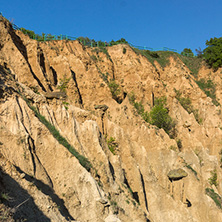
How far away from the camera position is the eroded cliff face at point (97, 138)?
14.7 m

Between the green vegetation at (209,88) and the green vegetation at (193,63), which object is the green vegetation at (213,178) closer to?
the green vegetation at (209,88)

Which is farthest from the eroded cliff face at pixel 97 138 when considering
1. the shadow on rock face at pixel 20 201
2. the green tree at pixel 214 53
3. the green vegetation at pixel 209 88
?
the green tree at pixel 214 53

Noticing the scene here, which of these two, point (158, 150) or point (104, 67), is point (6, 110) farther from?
point (104, 67)

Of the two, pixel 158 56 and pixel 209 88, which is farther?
pixel 158 56

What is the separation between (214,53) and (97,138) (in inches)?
1426

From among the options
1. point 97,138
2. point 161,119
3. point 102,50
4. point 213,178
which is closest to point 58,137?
point 97,138

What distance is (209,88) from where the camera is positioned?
4825 centimetres

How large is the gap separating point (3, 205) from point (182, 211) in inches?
734

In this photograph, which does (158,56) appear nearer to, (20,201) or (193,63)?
(193,63)

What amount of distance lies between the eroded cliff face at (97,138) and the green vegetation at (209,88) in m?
0.91

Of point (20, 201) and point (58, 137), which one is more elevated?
point (58, 137)

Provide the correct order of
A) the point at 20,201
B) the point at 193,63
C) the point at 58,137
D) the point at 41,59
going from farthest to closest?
the point at 193,63 → the point at 41,59 → the point at 58,137 → the point at 20,201

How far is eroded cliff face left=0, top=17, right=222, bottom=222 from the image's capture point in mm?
14671

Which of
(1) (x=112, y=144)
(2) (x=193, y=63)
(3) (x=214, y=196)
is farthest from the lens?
(2) (x=193, y=63)
